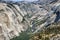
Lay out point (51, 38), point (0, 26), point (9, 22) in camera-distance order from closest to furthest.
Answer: point (51, 38)
point (0, 26)
point (9, 22)

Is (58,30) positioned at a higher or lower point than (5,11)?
higher

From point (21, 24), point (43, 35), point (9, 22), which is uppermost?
point (43, 35)

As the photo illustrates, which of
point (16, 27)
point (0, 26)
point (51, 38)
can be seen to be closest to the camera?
point (51, 38)

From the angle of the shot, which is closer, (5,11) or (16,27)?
(5,11)

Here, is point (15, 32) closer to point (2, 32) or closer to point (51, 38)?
point (2, 32)

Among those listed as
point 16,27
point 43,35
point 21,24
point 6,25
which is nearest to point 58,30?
point 43,35

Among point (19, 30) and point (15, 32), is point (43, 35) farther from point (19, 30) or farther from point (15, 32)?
point (19, 30)

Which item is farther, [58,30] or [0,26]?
[0,26]

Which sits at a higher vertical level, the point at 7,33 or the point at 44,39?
the point at 44,39

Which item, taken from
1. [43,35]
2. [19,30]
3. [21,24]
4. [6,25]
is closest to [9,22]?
[6,25]
